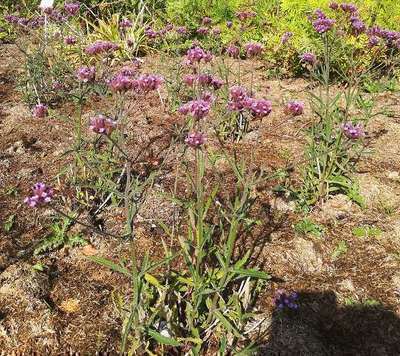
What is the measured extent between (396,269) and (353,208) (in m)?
0.66

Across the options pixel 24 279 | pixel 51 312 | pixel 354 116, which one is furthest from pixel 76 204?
pixel 354 116

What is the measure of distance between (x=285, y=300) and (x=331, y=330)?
1.00 ft

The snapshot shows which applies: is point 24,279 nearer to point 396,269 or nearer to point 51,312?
point 51,312

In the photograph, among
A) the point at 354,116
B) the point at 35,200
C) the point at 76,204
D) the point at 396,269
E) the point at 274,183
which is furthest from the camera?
the point at 354,116

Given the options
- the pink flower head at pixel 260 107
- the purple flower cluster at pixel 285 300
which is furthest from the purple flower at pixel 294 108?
the purple flower cluster at pixel 285 300

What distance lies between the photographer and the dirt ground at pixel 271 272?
2.38m

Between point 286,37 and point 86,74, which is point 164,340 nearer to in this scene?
point 86,74

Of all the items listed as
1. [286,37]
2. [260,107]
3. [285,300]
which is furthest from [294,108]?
[286,37]

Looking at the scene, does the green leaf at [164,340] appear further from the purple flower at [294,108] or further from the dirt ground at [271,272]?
the purple flower at [294,108]

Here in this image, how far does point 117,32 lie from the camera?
280 inches

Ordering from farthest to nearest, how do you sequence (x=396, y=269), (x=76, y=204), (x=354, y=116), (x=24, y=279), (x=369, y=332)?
(x=354, y=116) < (x=76, y=204) < (x=396, y=269) < (x=24, y=279) < (x=369, y=332)

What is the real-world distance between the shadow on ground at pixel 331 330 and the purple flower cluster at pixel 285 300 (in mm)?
40

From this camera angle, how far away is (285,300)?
98.6 inches

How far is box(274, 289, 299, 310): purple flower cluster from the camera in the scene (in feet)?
8.20
